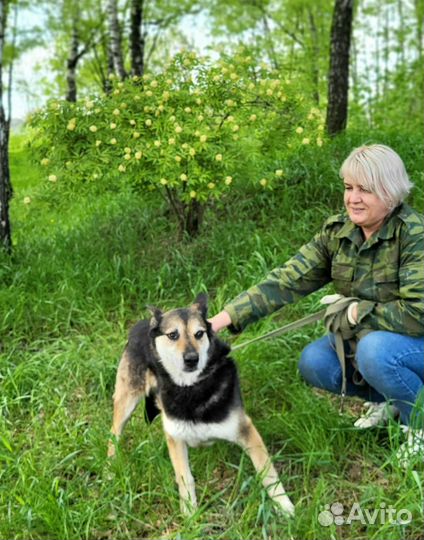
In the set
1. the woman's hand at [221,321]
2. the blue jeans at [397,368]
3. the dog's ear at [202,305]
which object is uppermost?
the dog's ear at [202,305]

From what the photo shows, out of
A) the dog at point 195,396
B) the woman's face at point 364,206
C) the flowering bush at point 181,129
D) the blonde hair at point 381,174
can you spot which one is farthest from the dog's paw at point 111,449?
the flowering bush at point 181,129

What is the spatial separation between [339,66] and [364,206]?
558cm

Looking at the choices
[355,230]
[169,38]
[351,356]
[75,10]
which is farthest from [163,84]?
[169,38]

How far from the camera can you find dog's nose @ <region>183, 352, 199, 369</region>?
97.3 inches

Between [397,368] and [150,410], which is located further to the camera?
[150,410]

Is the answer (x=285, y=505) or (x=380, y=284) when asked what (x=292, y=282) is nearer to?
(x=380, y=284)

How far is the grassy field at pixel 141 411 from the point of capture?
2420 mm

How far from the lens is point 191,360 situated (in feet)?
8.13

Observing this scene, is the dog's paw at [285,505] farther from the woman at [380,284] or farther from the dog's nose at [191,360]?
the dog's nose at [191,360]

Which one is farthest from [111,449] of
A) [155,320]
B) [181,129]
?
[181,129]

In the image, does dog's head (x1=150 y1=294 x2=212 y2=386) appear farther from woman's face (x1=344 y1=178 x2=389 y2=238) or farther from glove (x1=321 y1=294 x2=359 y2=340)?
woman's face (x1=344 y1=178 x2=389 y2=238)

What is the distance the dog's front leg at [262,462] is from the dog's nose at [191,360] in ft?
1.22

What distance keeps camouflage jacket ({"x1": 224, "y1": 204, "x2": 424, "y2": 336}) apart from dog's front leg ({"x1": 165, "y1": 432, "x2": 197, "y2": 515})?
68 centimetres

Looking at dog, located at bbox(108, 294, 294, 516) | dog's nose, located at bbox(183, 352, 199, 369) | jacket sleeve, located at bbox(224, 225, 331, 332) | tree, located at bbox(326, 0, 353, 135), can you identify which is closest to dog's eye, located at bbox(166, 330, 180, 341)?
dog, located at bbox(108, 294, 294, 516)
